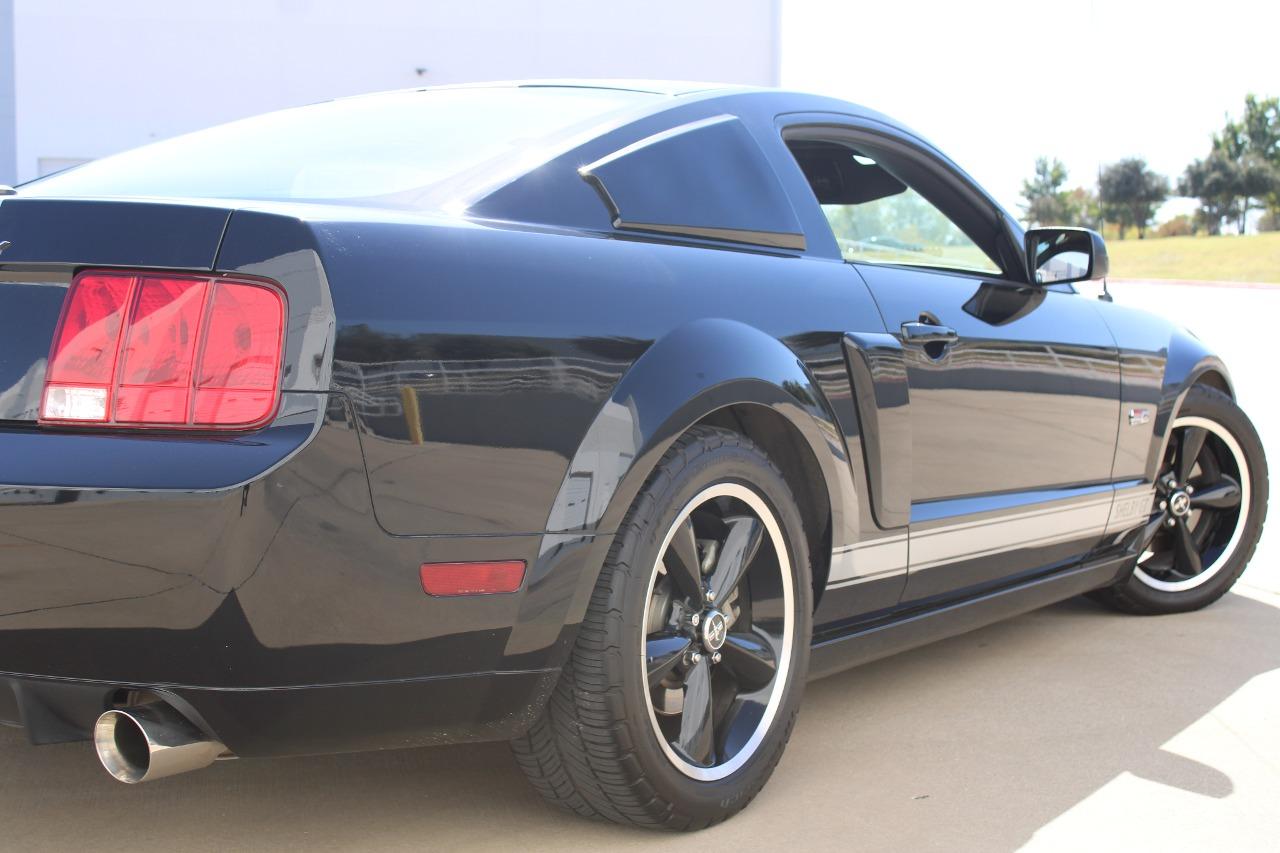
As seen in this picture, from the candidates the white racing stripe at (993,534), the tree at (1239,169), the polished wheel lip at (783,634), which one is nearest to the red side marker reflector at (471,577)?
the polished wheel lip at (783,634)

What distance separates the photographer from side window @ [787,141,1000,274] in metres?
3.69

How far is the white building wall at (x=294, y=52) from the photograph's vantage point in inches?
1035

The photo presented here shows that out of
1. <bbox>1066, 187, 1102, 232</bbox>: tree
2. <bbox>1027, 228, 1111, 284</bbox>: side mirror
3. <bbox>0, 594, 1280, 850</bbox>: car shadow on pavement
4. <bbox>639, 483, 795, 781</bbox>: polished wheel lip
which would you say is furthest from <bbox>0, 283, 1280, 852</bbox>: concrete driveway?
<bbox>1066, 187, 1102, 232</bbox>: tree

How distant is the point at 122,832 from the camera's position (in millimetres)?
2646

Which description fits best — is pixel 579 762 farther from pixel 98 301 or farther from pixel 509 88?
pixel 509 88

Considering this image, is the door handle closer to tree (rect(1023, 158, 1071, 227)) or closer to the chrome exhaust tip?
the chrome exhaust tip

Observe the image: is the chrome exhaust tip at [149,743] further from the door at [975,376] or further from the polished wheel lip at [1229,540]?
the polished wheel lip at [1229,540]

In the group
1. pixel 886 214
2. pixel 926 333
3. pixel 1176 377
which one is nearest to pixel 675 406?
pixel 926 333

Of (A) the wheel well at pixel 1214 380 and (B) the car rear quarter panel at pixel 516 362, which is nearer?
(B) the car rear quarter panel at pixel 516 362

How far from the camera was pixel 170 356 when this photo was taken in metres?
2.09

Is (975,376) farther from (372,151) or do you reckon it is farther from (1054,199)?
(1054,199)

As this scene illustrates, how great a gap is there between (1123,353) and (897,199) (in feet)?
2.79

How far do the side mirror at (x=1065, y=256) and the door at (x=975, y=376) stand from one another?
0.05 metres

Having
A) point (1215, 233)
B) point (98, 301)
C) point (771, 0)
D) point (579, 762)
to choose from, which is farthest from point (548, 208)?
point (1215, 233)
